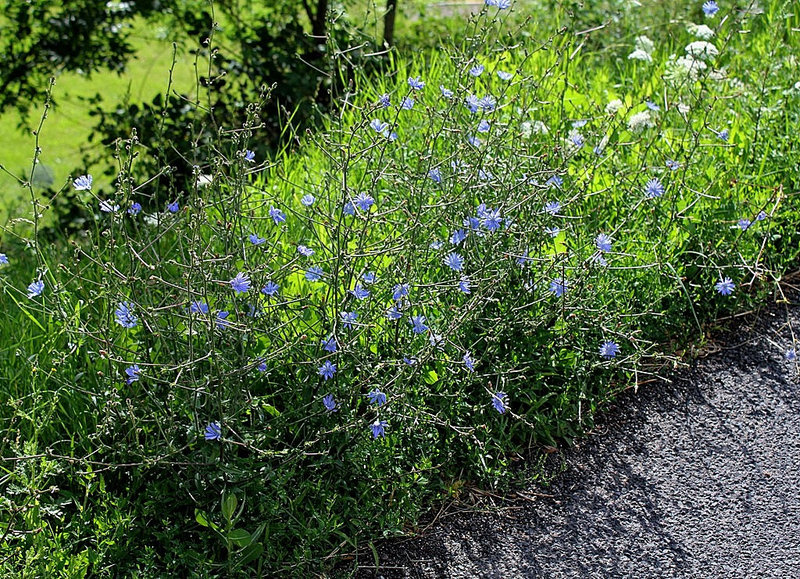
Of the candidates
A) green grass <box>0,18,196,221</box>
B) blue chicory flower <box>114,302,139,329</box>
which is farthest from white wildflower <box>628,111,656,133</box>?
green grass <box>0,18,196,221</box>

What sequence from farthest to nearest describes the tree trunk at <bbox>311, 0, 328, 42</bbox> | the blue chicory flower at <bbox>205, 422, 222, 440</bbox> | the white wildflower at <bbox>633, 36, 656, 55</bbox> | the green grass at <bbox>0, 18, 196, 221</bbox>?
the green grass at <bbox>0, 18, 196, 221</bbox>
the tree trunk at <bbox>311, 0, 328, 42</bbox>
the white wildflower at <bbox>633, 36, 656, 55</bbox>
the blue chicory flower at <bbox>205, 422, 222, 440</bbox>

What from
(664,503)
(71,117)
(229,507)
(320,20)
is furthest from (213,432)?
(71,117)

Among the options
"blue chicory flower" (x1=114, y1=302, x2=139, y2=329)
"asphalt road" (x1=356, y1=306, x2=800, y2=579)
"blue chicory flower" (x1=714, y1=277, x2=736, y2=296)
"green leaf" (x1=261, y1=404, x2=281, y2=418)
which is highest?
"blue chicory flower" (x1=114, y1=302, x2=139, y2=329)

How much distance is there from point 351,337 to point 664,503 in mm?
1067

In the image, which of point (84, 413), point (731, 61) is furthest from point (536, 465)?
point (731, 61)

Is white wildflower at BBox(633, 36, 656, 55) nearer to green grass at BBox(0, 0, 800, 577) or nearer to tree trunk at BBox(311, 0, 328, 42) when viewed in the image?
green grass at BBox(0, 0, 800, 577)

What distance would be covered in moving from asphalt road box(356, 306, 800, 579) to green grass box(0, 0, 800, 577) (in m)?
0.11

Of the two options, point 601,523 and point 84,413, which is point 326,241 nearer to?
point 84,413

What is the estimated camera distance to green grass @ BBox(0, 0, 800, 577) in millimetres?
2451

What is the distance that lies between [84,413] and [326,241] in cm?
111

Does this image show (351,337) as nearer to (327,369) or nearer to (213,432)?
(327,369)

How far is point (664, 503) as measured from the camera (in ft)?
9.21

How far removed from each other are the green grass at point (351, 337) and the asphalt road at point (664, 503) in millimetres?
114

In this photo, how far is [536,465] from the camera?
2.93 meters
